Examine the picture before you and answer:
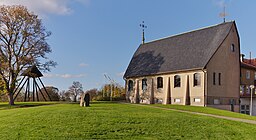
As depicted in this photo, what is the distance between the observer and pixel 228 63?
34.1 m

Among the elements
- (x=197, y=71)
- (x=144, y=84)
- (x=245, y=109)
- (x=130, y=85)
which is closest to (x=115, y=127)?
(x=197, y=71)

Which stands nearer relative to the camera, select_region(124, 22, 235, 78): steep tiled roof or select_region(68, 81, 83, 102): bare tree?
select_region(124, 22, 235, 78): steep tiled roof

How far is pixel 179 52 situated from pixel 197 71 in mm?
5808

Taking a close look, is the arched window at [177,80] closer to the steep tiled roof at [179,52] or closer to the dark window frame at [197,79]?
the steep tiled roof at [179,52]

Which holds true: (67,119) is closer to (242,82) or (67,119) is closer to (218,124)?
(218,124)

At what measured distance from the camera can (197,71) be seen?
3253 cm

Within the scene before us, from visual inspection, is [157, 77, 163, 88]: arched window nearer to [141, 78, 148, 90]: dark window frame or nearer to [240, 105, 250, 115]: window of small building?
[141, 78, 148, 90]: dark window frame

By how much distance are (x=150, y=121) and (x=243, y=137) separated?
4936mm

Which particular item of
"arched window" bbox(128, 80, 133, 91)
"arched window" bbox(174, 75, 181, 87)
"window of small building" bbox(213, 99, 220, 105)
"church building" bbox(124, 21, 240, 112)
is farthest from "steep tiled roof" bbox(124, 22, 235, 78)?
"window of small building" bbox(213, 99, 220, 105)

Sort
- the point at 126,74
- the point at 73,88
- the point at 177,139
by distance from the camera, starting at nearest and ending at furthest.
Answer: the point at 177,139
the point at 126,74
the point at 73,88

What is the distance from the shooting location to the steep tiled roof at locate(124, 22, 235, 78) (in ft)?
109

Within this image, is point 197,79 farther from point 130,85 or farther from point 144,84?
point 130,85

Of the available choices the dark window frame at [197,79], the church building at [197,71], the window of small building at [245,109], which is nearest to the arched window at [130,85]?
the church building at [197,71]

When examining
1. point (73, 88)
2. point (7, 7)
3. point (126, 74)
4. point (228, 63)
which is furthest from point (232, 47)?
point (73, 88)
